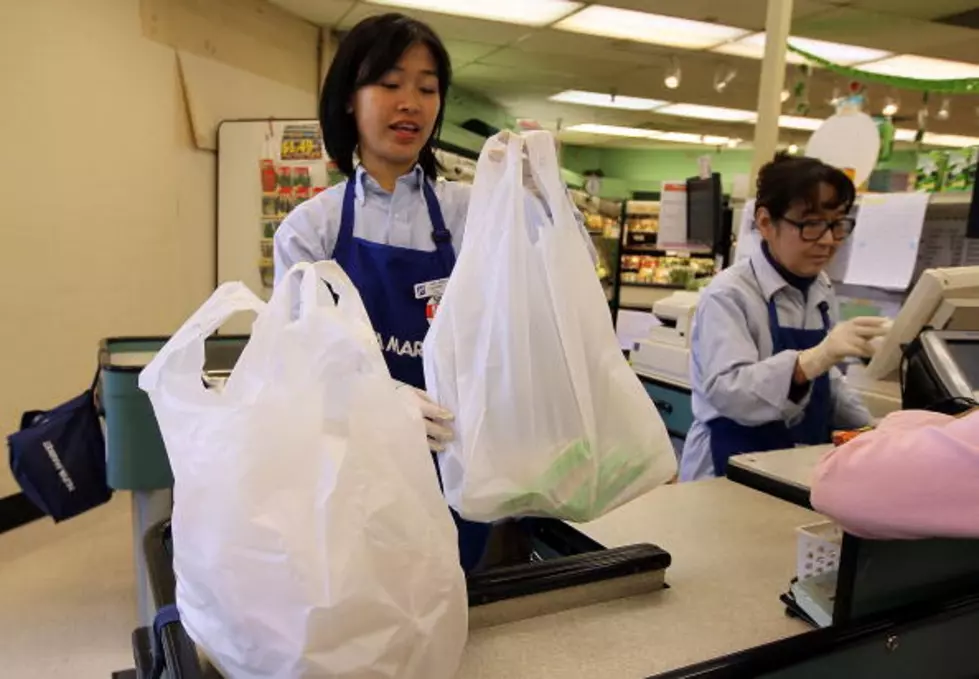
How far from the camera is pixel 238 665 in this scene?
0.58m

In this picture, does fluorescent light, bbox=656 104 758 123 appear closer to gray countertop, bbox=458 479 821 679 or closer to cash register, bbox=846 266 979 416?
cash register, bbox=846 266 979 416

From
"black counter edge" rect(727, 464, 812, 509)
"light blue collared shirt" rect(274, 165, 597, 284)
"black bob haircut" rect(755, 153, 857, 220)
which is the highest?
"black bob haircut" rect(755, 153, 857, 220)

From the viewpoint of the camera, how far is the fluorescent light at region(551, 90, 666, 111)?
26.3 ft

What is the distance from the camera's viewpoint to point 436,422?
85cm

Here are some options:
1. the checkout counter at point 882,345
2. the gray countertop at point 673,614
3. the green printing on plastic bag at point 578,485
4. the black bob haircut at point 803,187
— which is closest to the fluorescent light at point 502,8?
the checkout counter at point 882,345

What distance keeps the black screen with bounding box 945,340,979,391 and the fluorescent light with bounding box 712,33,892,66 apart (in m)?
4.89

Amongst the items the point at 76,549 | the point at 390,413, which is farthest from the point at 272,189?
the point at 390,413

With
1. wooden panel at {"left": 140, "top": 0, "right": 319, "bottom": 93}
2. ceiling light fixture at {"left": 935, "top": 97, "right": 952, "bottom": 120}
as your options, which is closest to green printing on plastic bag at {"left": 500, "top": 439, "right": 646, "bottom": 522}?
wooden panel at {"left": 140, "top": 0, "right": 319, "bottom": 93}

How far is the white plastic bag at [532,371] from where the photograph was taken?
840mm

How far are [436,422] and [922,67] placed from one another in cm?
693

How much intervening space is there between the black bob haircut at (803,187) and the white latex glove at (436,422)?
4.09 feet

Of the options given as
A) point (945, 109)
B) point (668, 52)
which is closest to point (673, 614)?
point (668, 52)

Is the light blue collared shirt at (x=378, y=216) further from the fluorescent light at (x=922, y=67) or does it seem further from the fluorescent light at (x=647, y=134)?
the fluorescent light at (x=647, y=134)

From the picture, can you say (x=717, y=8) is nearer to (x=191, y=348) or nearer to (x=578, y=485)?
(x=578, y=485)
